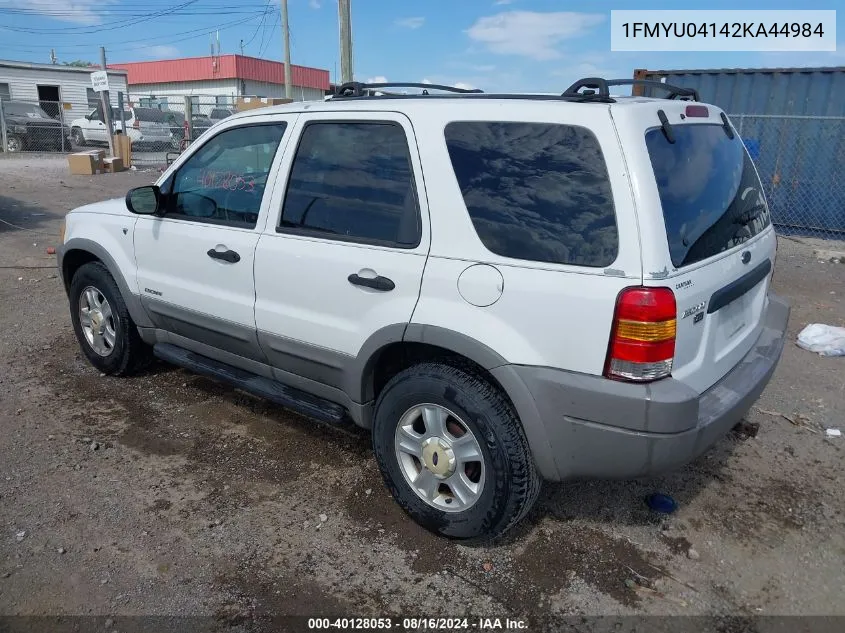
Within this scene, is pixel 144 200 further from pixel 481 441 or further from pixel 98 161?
pixel 98 161

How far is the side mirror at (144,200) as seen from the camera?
391 cm

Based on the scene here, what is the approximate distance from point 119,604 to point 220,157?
2.41m

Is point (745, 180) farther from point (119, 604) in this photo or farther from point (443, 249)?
point (119, 604)

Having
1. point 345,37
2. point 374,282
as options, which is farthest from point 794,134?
point 374,282

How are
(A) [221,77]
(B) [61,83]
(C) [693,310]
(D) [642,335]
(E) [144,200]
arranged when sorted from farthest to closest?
(A) [221,77] → (B) [61,83] → (E) [144,200] → (C) [693,310] → (D) [642,335]

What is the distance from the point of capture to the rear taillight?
7.69 ft

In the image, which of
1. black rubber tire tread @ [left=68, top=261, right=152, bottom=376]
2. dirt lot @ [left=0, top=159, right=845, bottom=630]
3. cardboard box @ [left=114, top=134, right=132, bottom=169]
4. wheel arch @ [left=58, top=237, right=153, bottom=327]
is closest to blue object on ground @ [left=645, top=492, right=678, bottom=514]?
dirt lot @ [left=0, top=159, right=845, bottom=630]

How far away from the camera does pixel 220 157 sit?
383cm

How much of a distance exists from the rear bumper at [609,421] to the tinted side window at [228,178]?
1.79m

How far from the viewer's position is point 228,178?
12.3ft

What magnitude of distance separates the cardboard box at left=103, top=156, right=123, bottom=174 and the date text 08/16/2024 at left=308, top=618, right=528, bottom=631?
17.3 meters

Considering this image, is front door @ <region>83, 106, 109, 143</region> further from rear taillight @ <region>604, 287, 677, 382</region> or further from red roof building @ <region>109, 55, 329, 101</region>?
rear taillight @ <region>604, 287, 677, 382</region>

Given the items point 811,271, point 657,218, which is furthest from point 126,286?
point 811,271

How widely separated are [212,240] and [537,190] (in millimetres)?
1957
